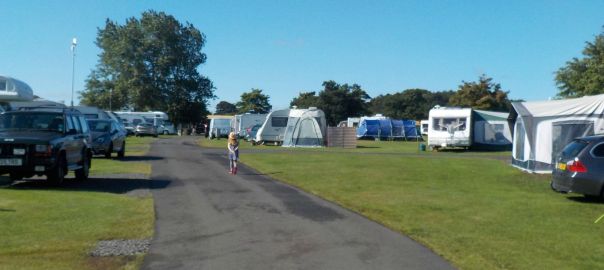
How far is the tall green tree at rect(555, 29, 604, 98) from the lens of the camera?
47.0 meters

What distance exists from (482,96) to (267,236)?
74311 millimetres

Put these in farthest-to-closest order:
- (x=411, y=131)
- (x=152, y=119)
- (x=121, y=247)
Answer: (x=152, y=119)
(x=411, y=131)
(x=121, y=247)

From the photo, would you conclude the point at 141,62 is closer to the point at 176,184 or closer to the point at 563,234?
the point at 176,184

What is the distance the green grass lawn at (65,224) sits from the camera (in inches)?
294

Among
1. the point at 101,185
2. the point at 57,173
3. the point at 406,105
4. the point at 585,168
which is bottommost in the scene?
the point at 101,185

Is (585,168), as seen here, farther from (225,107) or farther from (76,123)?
(225,107)

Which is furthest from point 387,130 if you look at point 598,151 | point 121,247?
point 121,247

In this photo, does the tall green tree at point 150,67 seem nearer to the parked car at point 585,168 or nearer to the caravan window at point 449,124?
the caravan window at point 449,124

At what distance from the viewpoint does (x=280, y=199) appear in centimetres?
1354

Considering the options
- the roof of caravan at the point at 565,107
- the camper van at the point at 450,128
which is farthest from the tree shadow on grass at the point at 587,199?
the camper van at the point at 450,128

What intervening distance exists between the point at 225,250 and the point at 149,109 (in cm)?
7181

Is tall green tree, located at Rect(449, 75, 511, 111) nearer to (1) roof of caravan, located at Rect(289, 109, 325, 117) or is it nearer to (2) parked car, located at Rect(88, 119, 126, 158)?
(1) roof of caravan, located at Rect(289, 109, 325, 117)

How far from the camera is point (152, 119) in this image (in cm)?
6856

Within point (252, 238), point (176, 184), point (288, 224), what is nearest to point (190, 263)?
point (252, 238)
